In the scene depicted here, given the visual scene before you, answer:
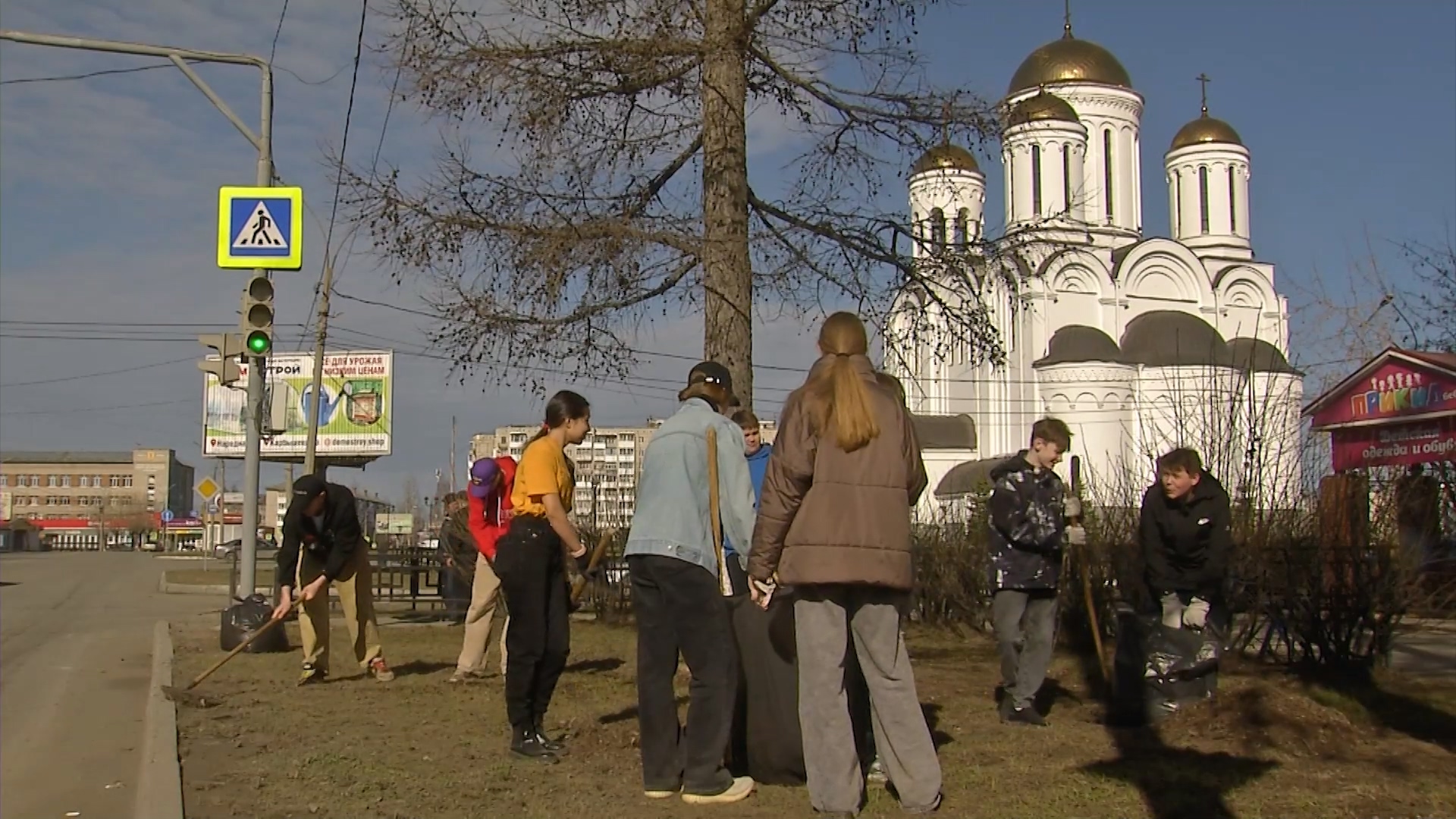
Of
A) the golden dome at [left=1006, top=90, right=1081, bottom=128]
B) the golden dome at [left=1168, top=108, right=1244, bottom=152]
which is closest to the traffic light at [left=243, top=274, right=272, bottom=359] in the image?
the golden dome at [left=1006, top=90, right=1081, bottom=128]

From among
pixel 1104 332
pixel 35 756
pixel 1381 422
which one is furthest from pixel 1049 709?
pixel 1104 332

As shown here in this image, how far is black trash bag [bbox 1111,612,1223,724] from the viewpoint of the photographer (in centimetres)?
768

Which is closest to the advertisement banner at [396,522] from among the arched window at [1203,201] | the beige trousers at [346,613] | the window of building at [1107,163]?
the window of building at [1107,163]

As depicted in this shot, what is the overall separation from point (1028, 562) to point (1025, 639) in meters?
0.43

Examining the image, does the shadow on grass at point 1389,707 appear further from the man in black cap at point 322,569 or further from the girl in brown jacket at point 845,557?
the man in black cap at point 322,569

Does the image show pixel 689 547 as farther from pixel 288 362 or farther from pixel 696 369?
pixel 288 362

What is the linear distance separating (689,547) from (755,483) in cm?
191

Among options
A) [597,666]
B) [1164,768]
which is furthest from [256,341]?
[1164,768]

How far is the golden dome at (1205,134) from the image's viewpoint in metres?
64.6

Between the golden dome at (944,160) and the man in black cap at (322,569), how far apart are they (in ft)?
16.0

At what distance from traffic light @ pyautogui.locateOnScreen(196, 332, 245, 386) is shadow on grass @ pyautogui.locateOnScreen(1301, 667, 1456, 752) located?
397 inches

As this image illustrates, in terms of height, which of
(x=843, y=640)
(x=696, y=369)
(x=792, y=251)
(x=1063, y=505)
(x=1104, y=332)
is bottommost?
(x=843, y=640)

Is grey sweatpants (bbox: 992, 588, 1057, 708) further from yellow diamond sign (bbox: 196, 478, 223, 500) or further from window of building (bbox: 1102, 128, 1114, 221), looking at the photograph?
window of building (bbox: 1102, 128, 1114, 221)

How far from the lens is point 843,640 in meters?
5.52
